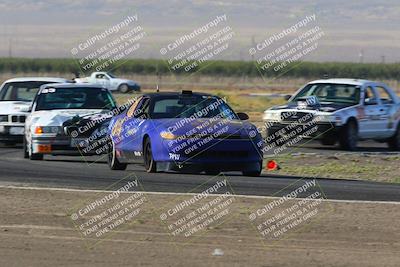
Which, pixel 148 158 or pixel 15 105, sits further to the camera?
pixel 15 105

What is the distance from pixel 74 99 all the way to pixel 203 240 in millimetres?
10428

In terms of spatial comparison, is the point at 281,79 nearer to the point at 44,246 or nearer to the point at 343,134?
the point at 343,134

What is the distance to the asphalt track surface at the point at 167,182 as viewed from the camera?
49.9ft

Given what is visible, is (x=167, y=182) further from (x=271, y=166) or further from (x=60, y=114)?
(x=60, y=114)

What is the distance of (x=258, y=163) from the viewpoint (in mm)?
17125

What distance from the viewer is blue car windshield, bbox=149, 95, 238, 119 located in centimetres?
1762

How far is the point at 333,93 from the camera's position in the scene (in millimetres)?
24672

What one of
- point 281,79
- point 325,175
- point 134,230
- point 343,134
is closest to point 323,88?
point 343,134

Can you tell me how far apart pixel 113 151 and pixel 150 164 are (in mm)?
1204

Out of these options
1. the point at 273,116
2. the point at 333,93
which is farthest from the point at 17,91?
the point at 333,93

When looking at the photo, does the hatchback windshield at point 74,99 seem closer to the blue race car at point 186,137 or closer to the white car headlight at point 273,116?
the blue race car at point 186,137

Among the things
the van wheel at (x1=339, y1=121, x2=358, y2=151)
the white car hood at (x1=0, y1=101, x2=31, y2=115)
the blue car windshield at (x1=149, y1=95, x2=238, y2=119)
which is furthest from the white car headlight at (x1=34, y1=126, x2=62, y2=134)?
the van wheel at (x1=339, y1=121, x2=358, y2=151)

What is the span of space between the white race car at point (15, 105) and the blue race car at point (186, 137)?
5.50 meters

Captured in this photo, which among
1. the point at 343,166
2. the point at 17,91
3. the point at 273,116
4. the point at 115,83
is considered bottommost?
the point at 115,83
